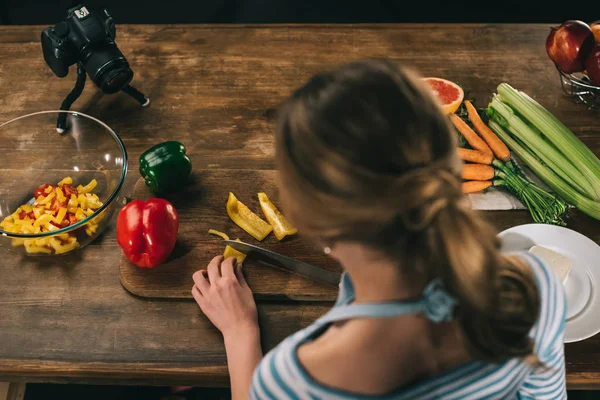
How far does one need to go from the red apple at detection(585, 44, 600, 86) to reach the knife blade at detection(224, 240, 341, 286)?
1.03 meters

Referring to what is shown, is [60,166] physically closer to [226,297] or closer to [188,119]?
[188,119]

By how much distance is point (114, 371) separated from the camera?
1.28 m

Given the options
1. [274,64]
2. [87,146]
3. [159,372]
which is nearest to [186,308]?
[159,372]

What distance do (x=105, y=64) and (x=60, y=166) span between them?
1.08 feet

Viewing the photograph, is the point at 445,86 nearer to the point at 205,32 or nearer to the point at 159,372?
the point at 205,32

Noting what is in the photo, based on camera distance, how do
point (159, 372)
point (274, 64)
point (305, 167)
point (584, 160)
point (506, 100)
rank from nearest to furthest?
point (305, 167), point (159, 372), point (584, 160), point (506, 100), point (274, 64)

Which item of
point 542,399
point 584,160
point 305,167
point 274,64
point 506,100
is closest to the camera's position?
point 305,167

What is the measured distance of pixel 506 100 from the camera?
1.76 m

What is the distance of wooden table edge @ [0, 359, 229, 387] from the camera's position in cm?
127

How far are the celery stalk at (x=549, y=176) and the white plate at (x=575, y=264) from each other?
0.41ft

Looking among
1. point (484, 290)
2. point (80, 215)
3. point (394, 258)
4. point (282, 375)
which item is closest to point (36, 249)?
point (80, 215)

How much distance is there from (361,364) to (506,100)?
1.24m

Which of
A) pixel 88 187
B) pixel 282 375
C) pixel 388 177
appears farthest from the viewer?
pixel 88 187

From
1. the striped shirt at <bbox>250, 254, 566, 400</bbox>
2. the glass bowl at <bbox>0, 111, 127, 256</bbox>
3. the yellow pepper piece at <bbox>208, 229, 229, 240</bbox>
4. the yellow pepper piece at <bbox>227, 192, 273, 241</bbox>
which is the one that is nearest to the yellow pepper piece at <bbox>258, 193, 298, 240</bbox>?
the yellow pepper piece at <bbox>227, 192, 273, 241</bbox>
